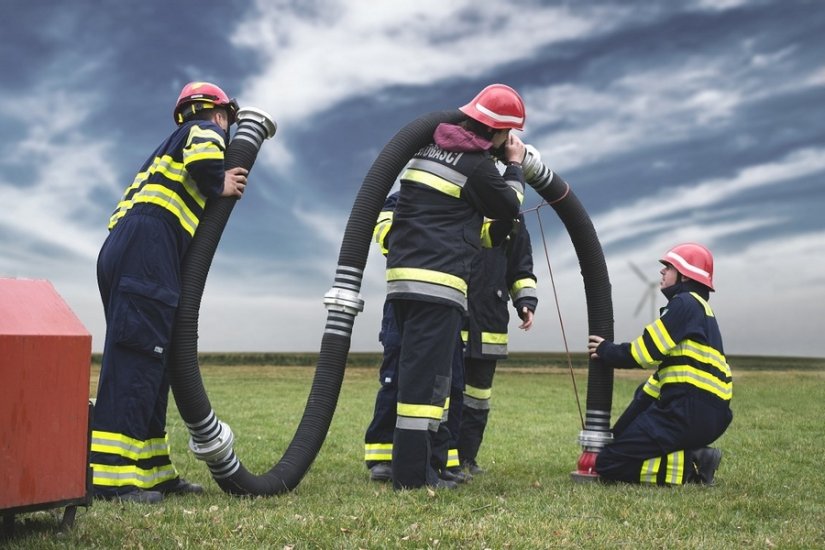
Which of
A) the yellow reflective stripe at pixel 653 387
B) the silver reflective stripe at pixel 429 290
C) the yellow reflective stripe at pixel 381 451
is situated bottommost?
the yellow reflective stripe at pixel 381 451

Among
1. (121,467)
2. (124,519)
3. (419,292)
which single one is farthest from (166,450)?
(419,292)

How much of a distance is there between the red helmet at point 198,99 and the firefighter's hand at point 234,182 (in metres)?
0.48

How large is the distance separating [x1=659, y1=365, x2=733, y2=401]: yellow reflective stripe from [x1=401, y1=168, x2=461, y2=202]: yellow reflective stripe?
220cm

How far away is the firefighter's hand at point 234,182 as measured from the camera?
5.56 meters

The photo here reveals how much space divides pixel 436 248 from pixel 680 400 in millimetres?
2278

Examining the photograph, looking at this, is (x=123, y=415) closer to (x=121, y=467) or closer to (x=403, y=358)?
(x=121, y=467)

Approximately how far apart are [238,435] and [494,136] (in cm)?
595

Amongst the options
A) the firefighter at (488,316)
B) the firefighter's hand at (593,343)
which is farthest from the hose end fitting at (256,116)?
the firefighter's hand at (593,343)

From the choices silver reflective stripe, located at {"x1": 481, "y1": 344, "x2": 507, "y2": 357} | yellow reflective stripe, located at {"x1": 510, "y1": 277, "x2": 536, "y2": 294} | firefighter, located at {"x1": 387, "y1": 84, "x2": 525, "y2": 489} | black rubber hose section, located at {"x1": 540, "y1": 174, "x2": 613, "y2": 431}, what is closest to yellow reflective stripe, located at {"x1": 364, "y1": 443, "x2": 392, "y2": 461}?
firefighter, located at {"x1": 387, "y1": 84, "x2": 525, "y2": 489}

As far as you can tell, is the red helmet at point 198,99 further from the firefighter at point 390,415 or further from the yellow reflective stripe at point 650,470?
the yellow reflective stripe at point 650,470

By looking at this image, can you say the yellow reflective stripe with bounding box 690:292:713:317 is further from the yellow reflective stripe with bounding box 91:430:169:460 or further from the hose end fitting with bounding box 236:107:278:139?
the yellow reflective stripe with bounding box 91:430:169:460

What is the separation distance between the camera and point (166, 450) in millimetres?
5520

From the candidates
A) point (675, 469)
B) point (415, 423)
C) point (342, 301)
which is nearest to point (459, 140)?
point (342, 301)

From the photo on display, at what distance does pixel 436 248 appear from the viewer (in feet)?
18.1
